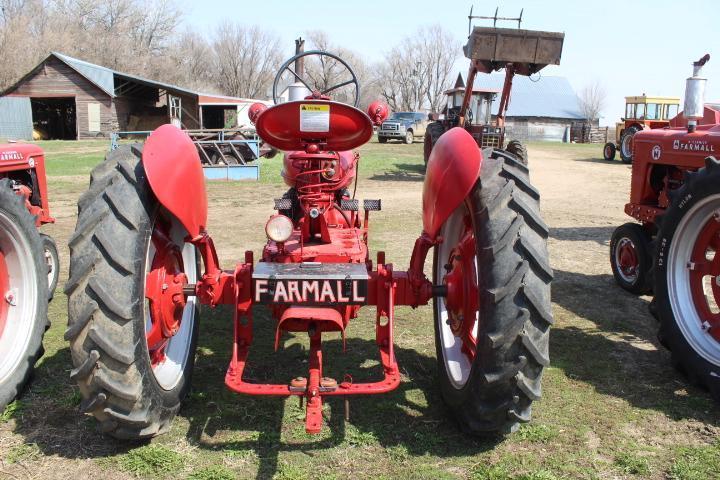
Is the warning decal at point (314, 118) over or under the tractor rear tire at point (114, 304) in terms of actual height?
over

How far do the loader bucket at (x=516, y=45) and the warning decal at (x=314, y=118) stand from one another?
8.54 metres

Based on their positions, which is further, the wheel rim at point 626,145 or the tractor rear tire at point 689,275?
the wheel rim at point 626,145

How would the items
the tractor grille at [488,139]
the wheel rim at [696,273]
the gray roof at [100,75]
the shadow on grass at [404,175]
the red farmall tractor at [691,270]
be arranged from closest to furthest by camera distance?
the red farmall tractor at [691,270]
the wheel rim at [696,273]
the tractor grille at [488,139]
the shadow on grass at [404,175]
the gray roof at [100,75]

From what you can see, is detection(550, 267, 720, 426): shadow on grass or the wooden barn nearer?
detection(550, 267, 720, 426): shadow on grass

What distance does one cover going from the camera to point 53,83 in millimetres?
32562

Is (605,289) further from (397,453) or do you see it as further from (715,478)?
(397,453)

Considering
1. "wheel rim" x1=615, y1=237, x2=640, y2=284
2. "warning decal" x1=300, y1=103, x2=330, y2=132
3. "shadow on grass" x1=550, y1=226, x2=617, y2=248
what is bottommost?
"shadow on grass" x1=550, y1=226, x2=617, y2=248

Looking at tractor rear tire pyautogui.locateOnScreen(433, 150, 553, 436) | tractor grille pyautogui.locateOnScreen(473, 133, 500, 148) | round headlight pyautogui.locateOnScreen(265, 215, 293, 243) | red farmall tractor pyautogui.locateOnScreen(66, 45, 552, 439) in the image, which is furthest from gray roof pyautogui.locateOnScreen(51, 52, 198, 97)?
tractor rear tire pyautogui.locateOnScreen(433, 150, 553, 436)

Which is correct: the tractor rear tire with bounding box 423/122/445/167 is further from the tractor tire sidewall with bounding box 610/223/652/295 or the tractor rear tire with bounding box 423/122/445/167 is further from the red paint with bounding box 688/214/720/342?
the red paint with bounding box 688/214/720/342

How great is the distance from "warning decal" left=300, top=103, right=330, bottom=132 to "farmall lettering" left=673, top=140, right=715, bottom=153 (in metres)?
3.17

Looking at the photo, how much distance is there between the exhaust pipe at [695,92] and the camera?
5035 millimetres

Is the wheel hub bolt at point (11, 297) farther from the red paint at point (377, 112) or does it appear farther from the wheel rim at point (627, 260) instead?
the wheel rim at point (627, 260)

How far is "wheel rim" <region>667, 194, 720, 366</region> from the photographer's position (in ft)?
12.2

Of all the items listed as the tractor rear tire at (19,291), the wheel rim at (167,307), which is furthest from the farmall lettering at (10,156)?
the wheel rim at (167,307)
